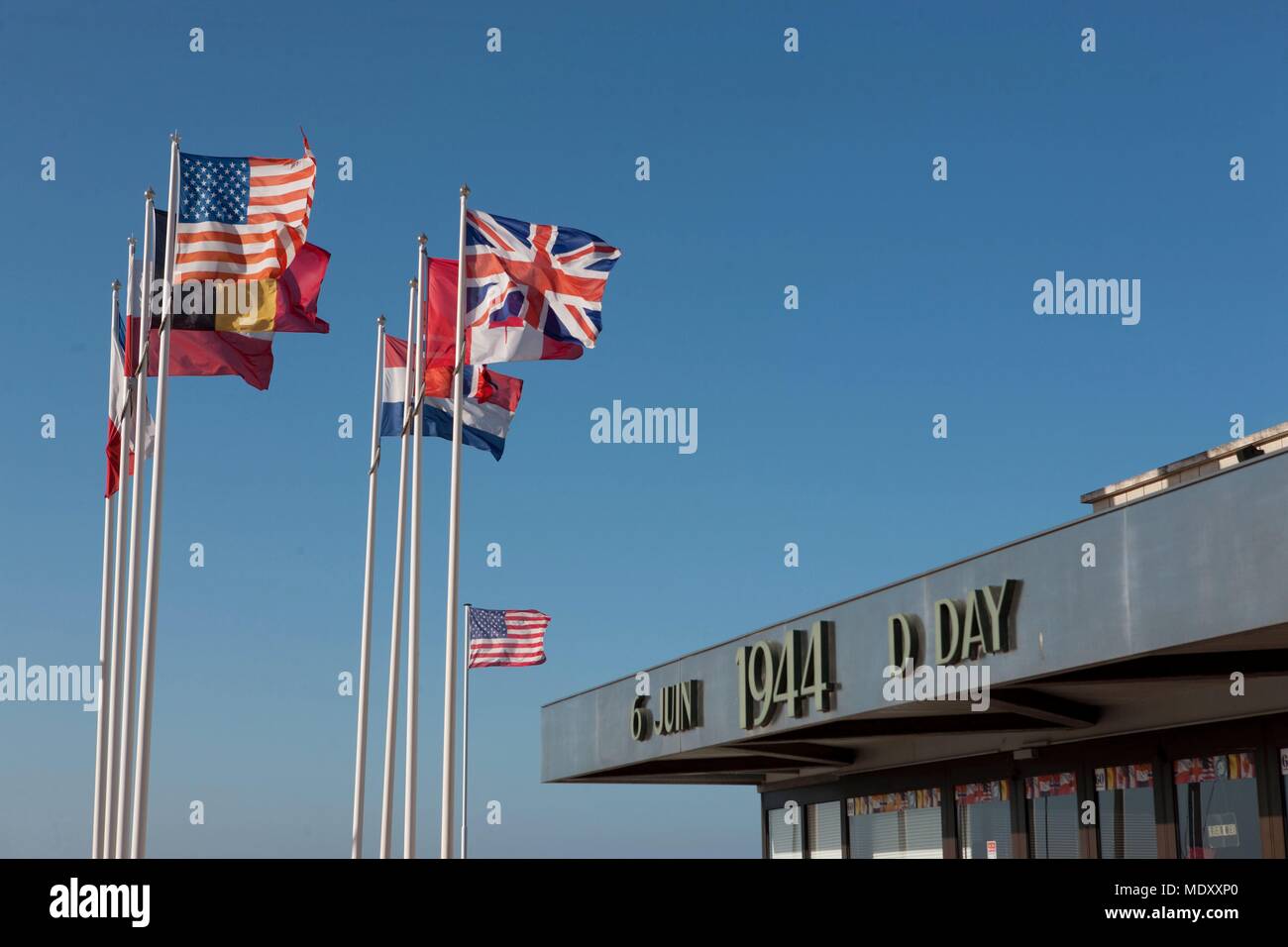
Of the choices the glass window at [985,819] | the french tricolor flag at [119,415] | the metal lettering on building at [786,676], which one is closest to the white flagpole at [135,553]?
the french tricolor flag at [119,415]

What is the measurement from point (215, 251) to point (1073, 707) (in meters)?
11.9

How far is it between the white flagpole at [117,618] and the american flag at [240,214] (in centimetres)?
235

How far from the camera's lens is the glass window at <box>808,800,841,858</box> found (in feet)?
92.9

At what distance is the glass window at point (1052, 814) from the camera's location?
21266 mm

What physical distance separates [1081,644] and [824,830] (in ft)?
47.3

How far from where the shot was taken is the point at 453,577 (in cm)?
2178

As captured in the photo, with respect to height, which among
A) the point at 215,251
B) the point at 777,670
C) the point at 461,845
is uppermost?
the point at 215,251

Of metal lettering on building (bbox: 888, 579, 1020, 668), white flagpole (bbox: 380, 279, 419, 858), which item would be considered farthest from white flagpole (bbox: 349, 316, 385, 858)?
metal lettering on building (bbox: 888, 579, 1020, 668)

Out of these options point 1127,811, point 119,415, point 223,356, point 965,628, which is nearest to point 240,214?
point 223,356

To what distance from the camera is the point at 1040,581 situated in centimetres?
1611

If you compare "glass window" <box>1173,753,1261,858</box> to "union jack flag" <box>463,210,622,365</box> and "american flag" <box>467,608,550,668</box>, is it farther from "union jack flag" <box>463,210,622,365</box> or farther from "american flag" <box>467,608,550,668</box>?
"american flag" <box>467,608,550,668</box>

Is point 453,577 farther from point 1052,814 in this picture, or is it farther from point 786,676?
point 1052,814
